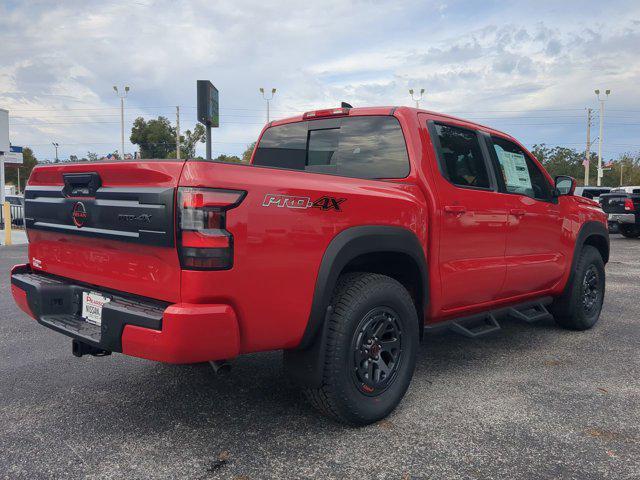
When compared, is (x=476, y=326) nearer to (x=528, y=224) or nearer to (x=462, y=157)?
(x=528, y=224)

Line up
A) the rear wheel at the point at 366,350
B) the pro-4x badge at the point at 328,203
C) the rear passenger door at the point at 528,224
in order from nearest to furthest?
the pro-4x badge at the point at 328,203 < the rear wheel at the point at 366,350 < the rear passenger door at the point at 528,224

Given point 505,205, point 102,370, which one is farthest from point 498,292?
point 102,370

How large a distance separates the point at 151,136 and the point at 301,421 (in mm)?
52892

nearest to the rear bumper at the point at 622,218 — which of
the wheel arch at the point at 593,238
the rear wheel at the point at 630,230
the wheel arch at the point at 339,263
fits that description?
the rear wheel at the point at 630,230

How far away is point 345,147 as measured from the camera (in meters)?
3.82

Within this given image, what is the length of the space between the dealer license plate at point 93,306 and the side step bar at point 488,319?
6.70 feet

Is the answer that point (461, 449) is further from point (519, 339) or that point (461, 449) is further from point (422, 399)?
point (519, 339)

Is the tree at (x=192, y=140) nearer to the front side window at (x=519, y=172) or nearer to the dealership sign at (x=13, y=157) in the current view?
the dealership sign at (x=13, y=157)

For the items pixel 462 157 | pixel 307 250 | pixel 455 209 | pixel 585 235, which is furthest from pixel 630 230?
pixel 307 250

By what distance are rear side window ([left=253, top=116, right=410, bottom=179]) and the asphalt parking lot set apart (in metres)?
1.57

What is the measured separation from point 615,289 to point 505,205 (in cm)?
497

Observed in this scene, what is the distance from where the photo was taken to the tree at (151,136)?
52.1m

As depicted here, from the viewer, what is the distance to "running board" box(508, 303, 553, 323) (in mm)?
4488

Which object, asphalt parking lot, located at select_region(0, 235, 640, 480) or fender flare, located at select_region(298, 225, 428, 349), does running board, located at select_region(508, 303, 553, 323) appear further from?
fender flare, located at select_region(298, 225, 428, 349)
